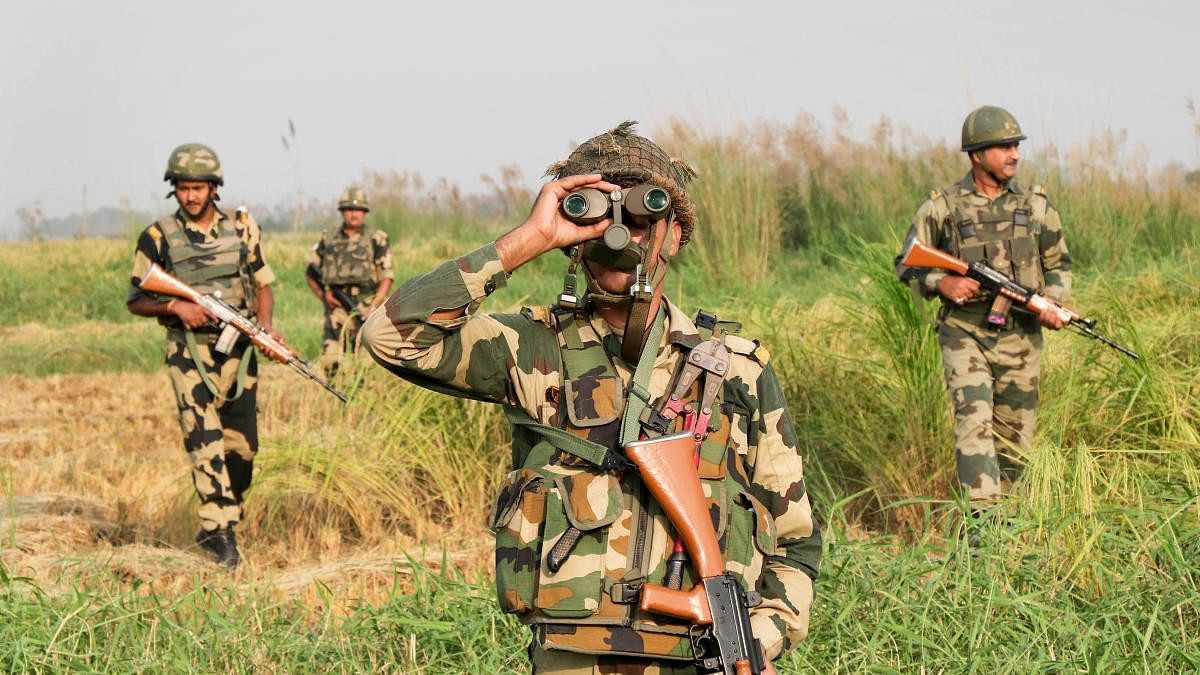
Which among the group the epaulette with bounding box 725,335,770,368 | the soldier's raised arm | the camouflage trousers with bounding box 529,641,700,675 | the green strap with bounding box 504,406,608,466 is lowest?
the camouflage trousers with bounding box 529,641,700,675

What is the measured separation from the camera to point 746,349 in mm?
2324

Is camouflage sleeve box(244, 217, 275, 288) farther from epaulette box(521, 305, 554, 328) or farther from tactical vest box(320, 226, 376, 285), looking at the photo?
tactical vest box(320, 226, 376, 285)

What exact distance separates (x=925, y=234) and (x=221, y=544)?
3381mm

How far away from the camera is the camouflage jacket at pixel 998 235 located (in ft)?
18.5

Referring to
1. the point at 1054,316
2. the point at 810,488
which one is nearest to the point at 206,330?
the point at 810,488

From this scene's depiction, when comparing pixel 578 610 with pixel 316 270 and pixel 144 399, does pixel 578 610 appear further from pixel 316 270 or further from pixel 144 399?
pixel 316 270

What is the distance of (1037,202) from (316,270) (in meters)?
7.05

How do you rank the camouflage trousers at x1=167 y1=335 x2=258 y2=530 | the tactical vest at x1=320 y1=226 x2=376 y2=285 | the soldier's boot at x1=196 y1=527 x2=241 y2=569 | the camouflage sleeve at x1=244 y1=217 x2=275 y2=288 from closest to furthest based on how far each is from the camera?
the soldier's boot at x1=196 y1=527 x2=241 y2=569
the camouflage trousers at x1=167 y1=335 x2=258 y2=530
the camouflage sleeve at x1=244 y1=217 x2=275 y2=288
the tactical vest at x1=320 y1=226 x2=376 y2=285

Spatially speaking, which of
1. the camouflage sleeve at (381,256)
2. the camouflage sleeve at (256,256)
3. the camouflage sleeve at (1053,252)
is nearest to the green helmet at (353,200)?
the camouflage sleeve at (381,256)

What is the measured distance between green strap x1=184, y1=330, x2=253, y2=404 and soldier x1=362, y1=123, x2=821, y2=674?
386 cm

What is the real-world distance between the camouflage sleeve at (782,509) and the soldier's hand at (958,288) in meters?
3.35

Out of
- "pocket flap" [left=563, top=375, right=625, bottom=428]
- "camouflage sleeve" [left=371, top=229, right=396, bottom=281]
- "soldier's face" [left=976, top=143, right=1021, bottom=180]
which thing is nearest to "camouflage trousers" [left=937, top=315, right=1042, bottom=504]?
"soldier's face" [left=976, top=143, right=1021, bottom=180]

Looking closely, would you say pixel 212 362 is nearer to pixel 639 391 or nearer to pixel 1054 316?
pixel 1054 316

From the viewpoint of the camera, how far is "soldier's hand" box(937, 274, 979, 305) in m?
5.49
